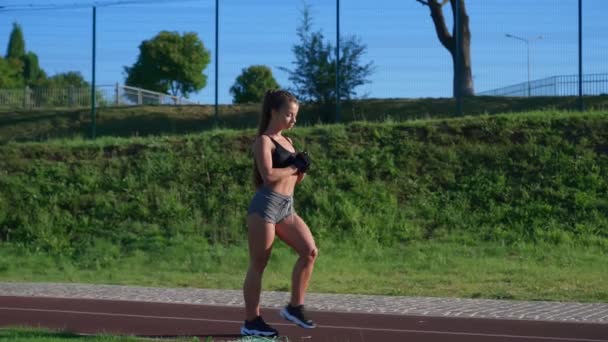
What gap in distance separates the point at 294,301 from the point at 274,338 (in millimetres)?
354

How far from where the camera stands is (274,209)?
8.11 m

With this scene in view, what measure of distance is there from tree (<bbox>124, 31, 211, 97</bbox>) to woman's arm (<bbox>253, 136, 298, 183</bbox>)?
146 ft

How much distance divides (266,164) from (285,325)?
93.6 inches

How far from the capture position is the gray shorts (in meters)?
8.09

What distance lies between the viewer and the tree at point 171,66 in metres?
54.0

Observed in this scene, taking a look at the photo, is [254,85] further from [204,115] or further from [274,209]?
[274,209]

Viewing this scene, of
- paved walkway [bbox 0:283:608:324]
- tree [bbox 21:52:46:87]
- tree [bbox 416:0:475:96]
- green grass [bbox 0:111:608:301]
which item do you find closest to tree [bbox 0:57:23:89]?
tree [bbox 21:52:46:87]

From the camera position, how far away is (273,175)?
805 centimetres

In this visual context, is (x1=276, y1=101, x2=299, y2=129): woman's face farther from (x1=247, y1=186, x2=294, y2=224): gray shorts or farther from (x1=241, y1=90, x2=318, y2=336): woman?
(x1=247, y1=186, x2=294, y2=224): gray shorts

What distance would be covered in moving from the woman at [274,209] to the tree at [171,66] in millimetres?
44303

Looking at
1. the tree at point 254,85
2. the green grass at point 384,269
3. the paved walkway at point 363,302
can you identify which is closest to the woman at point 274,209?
the paved walkway at point 363,302

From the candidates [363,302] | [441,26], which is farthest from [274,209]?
[441,26]

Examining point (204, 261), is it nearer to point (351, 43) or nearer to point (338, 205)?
point (338, 205)

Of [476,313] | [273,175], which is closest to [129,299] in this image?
[476,313]
